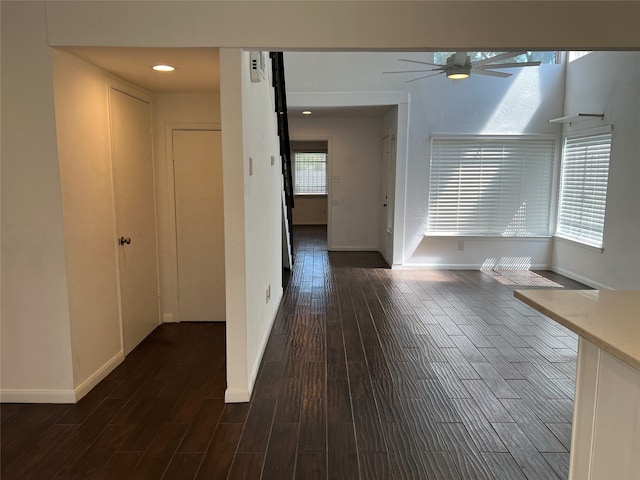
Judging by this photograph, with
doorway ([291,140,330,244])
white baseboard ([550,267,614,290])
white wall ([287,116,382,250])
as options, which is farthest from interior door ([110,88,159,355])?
doorway ([291,140,330,244])

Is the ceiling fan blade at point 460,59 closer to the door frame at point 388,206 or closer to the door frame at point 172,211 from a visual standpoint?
the door frame at point 388,206

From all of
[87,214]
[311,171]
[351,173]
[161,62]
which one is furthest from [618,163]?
[311,171]

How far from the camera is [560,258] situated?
6.71m

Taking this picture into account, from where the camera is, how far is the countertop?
4.32ft

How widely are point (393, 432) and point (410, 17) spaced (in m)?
2.37

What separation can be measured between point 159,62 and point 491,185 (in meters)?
5.55

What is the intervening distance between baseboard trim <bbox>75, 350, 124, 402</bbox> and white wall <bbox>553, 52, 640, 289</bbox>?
533cm

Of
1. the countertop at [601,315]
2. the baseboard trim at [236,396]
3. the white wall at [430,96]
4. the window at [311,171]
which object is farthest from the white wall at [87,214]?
the window at [311,171]

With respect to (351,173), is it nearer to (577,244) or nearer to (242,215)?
(577,244)

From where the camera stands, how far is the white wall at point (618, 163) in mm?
5039

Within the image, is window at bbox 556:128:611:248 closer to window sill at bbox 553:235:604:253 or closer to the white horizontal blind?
window sill at bbox 553:235:604:253

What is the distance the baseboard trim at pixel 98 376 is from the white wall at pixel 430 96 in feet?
15.2

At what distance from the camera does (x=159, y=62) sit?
2.86 m

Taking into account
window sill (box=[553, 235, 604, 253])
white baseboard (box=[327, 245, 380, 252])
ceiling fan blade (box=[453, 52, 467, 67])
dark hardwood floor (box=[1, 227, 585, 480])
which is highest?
ceiling fan blade (box=[453, 52, 467, 67])
